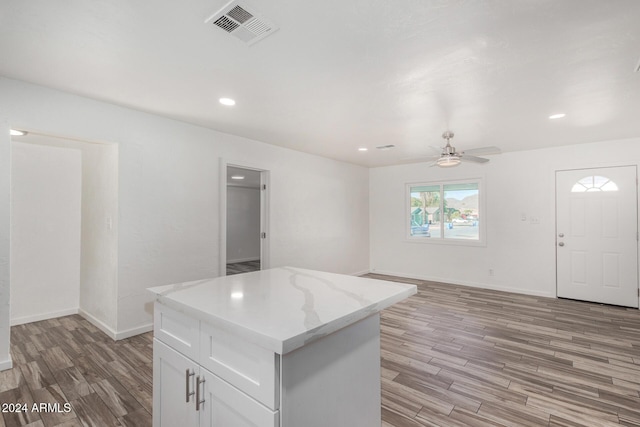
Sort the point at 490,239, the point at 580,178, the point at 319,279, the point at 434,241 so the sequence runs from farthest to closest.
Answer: the point at 434,241, the point at 490,239, the point at 580,178, the point at 319,279

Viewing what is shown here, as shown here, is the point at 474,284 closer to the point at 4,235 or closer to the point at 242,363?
the point at 242,363

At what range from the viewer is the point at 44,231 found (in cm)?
391

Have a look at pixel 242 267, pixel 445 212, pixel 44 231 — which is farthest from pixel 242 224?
pixel 445 212

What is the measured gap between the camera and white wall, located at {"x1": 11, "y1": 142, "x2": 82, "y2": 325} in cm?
371

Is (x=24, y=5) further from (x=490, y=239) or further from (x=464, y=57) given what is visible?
(x=490, y=239)

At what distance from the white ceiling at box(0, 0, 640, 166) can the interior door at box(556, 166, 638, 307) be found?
136 centimetres

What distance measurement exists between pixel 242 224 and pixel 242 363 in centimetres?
781

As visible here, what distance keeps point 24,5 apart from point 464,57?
2690 mm

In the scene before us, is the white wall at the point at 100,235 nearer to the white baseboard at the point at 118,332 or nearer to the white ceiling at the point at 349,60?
the white baseboard at the point at 118,332

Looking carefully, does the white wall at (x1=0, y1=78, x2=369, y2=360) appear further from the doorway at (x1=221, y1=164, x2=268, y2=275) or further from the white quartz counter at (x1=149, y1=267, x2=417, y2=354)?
the doorway at (x1=221, y1=164, x2=268, y2=275)

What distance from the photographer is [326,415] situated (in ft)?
4.11

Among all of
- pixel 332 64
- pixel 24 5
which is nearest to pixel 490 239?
pixel 332 64

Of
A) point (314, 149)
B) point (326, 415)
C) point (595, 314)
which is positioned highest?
point (314, 149)

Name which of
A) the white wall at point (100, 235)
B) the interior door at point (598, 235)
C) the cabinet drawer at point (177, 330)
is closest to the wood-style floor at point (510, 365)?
the interior door at point (598, 235)
